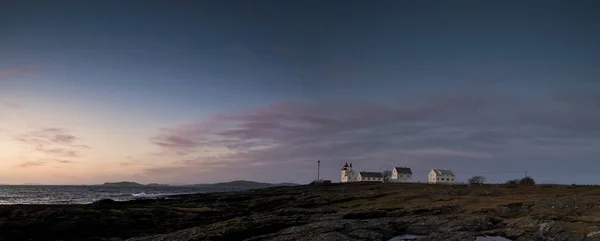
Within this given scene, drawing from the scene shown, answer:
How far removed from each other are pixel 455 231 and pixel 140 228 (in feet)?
110

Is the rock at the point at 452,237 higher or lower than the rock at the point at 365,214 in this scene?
lower

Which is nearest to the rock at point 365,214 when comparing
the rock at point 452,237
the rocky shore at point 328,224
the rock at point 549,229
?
the rocky shore at point 328,224

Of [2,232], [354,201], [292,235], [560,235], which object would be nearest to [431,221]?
[560,235]

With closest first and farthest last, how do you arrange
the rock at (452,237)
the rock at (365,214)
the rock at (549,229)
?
the rock at (452,237) → the rock at (549,229) → the rock at (365,214)

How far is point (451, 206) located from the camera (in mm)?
52719

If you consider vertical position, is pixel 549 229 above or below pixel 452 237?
above

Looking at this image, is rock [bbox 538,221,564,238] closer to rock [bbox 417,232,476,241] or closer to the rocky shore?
the rocky shore

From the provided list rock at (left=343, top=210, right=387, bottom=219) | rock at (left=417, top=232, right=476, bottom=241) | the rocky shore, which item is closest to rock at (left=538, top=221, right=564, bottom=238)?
the rocky shore

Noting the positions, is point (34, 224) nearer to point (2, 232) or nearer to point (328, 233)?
point (2, 232)

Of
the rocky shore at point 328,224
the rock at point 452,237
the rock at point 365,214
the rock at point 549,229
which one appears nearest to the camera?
the rock at point 452,237

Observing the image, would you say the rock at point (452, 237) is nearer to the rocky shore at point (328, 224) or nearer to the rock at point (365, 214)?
the rocky shore at point (328, 224)

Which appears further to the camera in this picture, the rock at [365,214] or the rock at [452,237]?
the rock at [365,214]

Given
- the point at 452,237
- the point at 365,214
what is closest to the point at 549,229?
the point at 452,237

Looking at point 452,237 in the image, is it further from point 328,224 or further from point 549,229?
point 328,224
